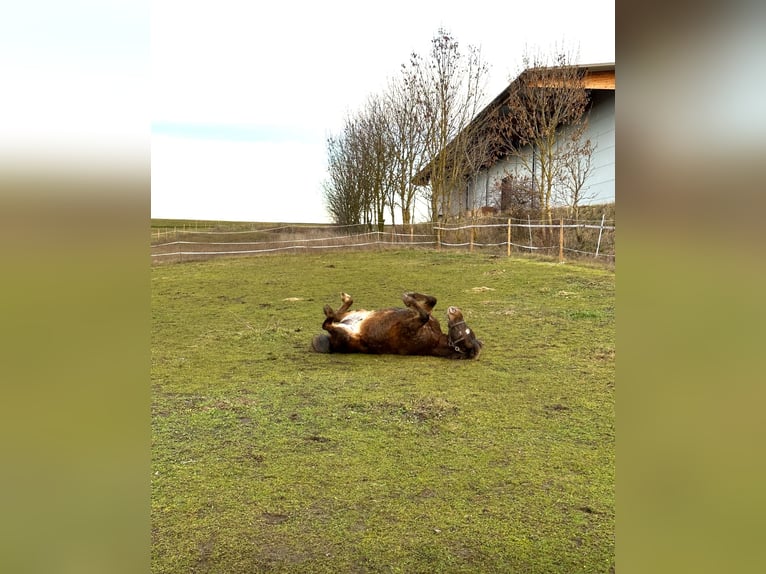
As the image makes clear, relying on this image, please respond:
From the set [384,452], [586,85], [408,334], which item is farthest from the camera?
[586,85]

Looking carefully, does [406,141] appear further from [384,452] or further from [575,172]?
[384,452]

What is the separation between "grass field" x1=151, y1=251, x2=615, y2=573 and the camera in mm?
1379

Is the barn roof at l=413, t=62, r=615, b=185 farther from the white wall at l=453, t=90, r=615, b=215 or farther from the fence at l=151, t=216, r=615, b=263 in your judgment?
the fence at l=151, t=216, r=615, b=263

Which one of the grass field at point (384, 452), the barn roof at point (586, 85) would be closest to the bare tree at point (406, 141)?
the barn roof at point (586, 85)

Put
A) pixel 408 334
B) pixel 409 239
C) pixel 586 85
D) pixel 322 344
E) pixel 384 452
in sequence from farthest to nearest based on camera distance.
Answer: pixel 409 239, pixel 586 85, pixel 322 344, pixel 408 334, pixel 384 452

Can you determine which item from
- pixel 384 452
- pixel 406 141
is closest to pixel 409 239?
pixel 406 141

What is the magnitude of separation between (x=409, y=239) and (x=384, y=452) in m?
10.6

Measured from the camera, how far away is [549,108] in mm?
9891

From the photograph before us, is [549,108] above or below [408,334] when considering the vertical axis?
above

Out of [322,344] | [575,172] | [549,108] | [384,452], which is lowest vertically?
[384,452]

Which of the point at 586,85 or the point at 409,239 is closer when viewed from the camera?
the point at 586,85
